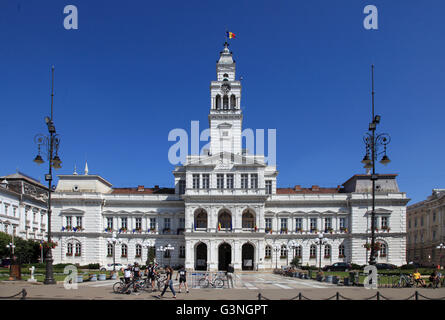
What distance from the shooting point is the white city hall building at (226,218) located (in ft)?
206

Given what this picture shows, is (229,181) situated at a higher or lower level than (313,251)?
higher

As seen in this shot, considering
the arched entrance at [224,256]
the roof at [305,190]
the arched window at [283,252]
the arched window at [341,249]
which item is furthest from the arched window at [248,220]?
the arched window at [341,249]

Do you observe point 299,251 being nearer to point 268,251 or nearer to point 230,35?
point 268,251

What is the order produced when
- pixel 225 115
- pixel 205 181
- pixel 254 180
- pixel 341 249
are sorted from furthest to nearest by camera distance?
pixel 225 115 → pixel 341 249 → pixel 205 181 → pixel 254 180

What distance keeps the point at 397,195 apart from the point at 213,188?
27.2 m

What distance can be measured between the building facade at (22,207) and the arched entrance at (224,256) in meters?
29.3

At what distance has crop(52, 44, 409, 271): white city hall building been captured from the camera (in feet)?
206

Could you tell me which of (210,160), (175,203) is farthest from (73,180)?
(210,160)

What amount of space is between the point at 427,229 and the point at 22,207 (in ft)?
228

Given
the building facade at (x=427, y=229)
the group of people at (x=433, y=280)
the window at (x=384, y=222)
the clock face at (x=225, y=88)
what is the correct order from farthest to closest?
the building facade at (x=427, y=229) → the clock face at (x=225, y=88) → the window at (x=384, y=222) → the group of people at (x=433, y=280)

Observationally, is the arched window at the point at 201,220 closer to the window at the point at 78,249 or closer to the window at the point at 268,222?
the window at the point at 268,222

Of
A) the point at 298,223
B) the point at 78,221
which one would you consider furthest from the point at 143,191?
the point at 298,223

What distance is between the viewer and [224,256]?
64.1m

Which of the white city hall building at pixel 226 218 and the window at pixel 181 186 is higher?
the window at pixel 181 186
